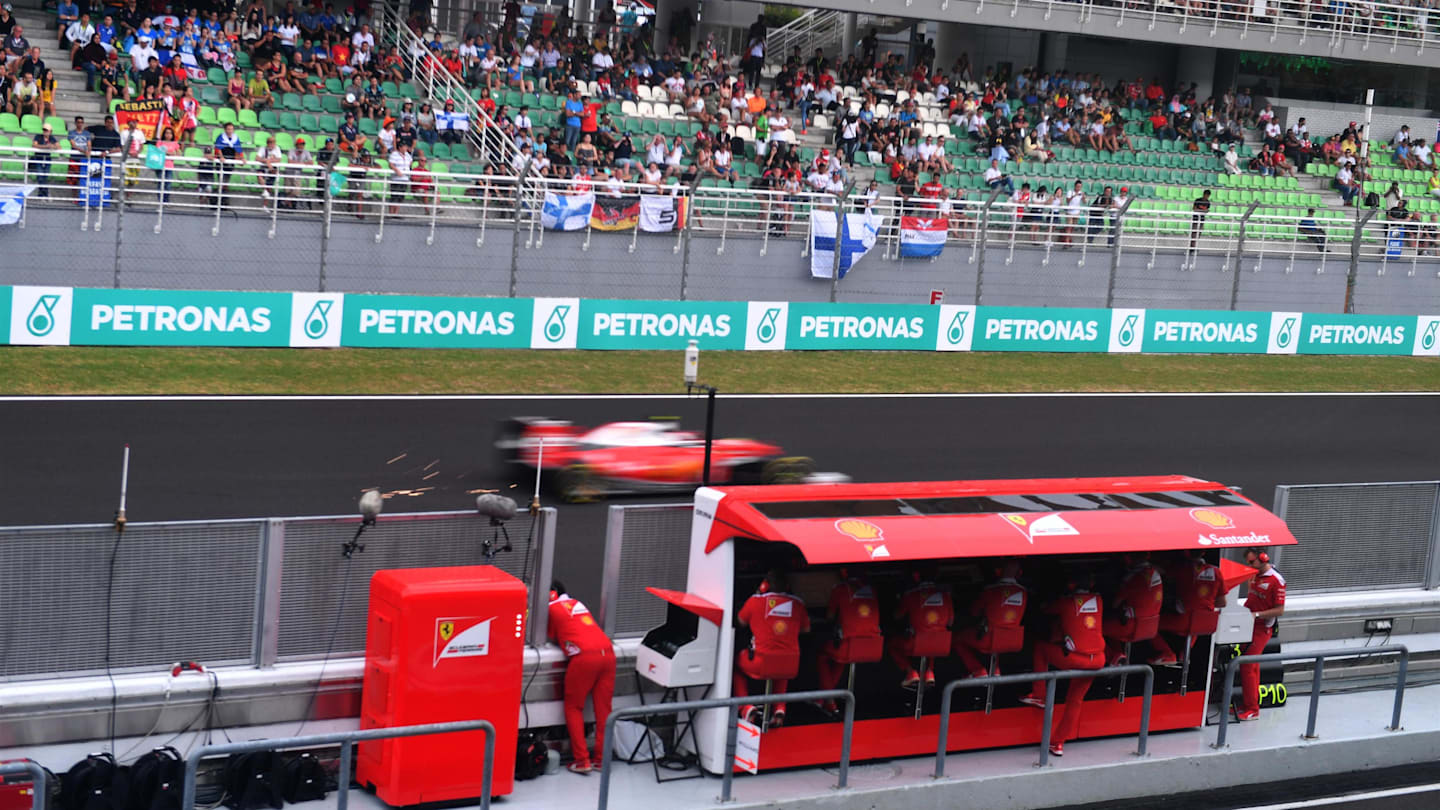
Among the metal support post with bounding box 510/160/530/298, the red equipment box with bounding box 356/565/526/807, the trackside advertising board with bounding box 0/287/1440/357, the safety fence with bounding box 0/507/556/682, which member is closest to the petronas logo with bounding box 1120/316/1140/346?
the trackside advertising board with bounding box 0/287/1440/357

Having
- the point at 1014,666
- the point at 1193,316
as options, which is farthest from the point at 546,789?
the point at 1193,316

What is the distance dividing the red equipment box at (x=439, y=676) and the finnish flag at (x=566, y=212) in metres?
16.7

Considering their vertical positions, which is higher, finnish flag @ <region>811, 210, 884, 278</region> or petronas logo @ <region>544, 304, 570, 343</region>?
finnish flag @ <region>811, 210, 884, 278</region>

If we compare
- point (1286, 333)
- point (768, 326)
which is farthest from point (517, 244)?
point (1286, 333)

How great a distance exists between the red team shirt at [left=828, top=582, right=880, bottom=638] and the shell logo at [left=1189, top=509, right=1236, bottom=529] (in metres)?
2.53

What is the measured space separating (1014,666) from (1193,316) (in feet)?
62.8

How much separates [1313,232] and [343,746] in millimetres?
31354

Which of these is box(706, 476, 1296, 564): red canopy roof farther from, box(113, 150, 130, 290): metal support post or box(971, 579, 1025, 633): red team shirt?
box(113, 150, 130, 290): metal support post

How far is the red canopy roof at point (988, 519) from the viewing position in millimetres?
9914

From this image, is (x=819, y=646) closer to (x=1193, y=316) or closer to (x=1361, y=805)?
(x=1361, y=805)

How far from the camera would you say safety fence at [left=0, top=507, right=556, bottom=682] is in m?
8.91

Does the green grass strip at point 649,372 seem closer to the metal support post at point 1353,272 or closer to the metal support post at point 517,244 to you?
the metal support post at point 517,244

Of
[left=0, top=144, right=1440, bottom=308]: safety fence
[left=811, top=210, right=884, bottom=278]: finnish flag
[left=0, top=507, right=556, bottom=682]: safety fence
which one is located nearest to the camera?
[left=0, top=507, right=556, bottom=682]: safety fence

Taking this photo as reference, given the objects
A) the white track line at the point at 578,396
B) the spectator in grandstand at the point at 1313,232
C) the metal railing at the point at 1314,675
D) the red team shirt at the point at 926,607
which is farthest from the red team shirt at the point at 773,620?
the spectator in grandstand at the point at 1313,232
